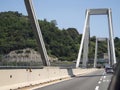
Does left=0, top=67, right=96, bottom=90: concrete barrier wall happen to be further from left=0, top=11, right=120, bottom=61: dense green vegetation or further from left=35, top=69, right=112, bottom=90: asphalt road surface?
left=0, top=11, right=120, bottom=61: dense green vegetation

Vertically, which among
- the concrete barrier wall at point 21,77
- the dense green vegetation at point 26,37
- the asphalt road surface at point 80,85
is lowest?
the asphalt road surface at point 80,85

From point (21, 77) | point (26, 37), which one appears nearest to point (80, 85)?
point (21, 77)

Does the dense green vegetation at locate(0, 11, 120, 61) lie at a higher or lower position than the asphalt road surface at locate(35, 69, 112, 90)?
higher

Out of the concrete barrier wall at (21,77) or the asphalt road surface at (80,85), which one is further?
the asphalt road surface at (80,85)

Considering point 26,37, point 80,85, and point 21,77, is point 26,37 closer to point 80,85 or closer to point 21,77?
point 80,85

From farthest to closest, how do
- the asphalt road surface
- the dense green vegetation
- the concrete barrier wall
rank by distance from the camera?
the dense green vegetation
the asphalt road surface
the concrete barrier wall

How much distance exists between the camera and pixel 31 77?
920 inches

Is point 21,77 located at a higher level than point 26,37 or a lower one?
lower

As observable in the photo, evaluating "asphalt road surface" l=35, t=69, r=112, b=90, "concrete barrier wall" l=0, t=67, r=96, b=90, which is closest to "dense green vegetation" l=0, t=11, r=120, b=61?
"asphalt road surface" l=35, t=69, r=112, b=90

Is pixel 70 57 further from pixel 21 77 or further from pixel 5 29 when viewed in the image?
pixel 21 77

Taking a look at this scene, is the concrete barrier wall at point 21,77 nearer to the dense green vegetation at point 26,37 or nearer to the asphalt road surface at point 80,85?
the asphalt road surface at point 80,85

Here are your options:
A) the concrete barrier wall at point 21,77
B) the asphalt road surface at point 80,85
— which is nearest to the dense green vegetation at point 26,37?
the asphalt road surface at point 80,85

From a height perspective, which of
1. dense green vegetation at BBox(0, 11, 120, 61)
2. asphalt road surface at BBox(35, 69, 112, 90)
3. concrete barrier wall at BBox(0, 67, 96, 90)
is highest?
dense green vegetation at BBox(0, 11, 120, 61)

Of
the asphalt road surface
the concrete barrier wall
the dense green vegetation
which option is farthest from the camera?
the dense green vegetation
